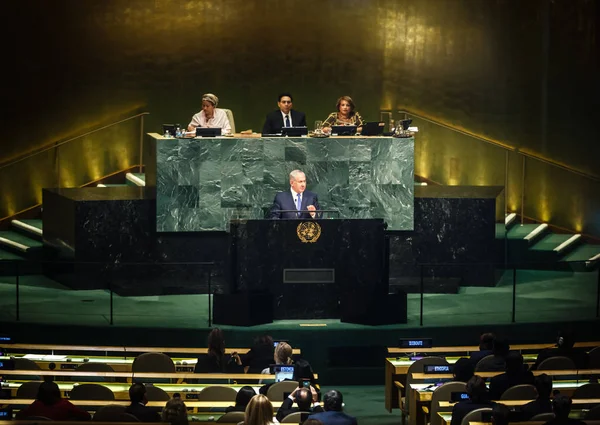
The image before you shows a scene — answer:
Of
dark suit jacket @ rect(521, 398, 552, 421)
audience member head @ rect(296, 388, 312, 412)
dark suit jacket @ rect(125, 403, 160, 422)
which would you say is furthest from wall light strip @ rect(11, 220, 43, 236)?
dark suit jacket @ rect(521, 398, 552, 421)

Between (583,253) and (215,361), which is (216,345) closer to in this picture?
(215,361)

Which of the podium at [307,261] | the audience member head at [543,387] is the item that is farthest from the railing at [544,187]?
the audience member head at [543,387]

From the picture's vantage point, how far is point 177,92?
19016 mm

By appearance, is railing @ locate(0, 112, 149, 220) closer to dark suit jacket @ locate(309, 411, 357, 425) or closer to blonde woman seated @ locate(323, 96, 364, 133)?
blonde woman seated @ locate(323, 96, 364, 133)

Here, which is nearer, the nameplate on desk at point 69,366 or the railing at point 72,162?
the nameplate on desk at point 69,366

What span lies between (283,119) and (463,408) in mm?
6782

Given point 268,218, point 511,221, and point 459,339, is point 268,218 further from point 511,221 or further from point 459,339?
point 511,221

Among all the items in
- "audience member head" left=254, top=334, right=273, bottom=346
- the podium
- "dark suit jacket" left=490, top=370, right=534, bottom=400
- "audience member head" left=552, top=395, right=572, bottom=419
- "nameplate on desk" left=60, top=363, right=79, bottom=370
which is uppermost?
the podium

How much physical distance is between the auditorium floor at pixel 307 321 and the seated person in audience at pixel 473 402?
4.10 meters

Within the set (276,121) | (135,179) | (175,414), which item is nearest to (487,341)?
(175,414)

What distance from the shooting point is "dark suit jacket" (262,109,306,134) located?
15.8 m

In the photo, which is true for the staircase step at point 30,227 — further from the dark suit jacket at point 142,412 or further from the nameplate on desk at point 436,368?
the dark suit jacket at point 142,412

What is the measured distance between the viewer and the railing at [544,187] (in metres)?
17.7

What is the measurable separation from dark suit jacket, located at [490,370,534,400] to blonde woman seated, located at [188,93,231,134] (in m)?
6.04
